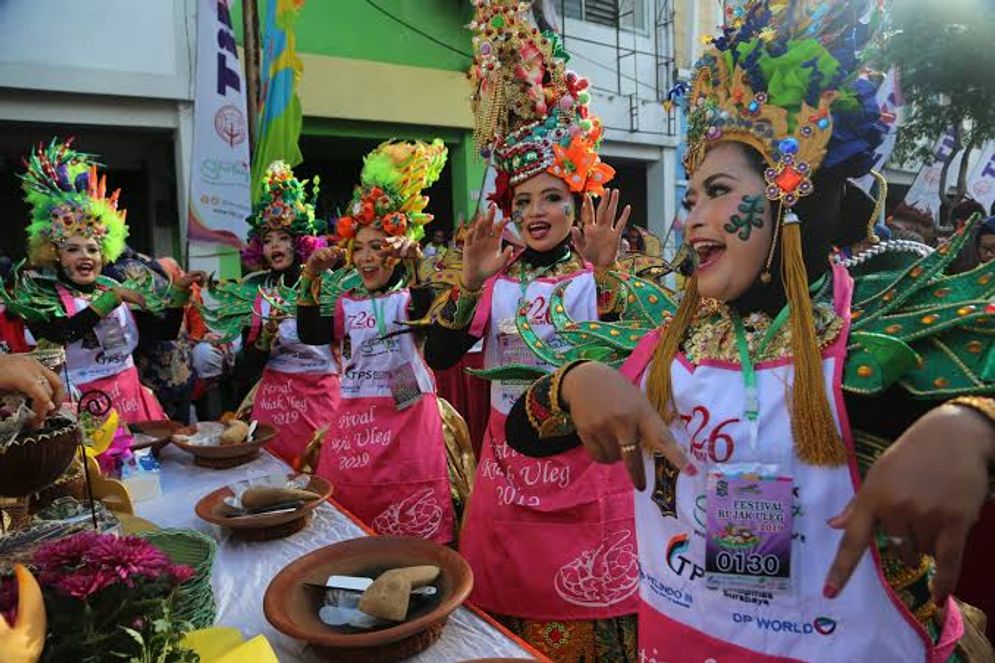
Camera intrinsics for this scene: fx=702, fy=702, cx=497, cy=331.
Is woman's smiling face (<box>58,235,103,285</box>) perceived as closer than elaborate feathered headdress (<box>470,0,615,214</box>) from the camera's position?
No

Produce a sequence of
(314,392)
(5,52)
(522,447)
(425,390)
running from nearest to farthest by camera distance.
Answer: (522,447)
(425,390)
(314,392)
(5,52)

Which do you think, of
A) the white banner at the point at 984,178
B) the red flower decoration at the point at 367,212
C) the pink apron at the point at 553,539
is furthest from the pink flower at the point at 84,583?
the white banner at the point at 984,178

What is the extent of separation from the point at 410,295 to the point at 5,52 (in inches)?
231

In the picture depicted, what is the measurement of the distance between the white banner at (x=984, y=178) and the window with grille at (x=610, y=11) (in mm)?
5861

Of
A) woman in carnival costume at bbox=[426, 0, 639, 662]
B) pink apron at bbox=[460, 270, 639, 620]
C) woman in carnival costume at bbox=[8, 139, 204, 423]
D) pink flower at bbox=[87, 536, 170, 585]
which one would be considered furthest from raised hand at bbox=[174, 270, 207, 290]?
pink flower at bbox=[87, 536, 170, 585]

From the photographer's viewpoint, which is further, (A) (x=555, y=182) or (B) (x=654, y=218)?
(B) (x=654, y=218)

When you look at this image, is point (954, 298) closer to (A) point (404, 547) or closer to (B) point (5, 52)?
(A) point (404, 547)

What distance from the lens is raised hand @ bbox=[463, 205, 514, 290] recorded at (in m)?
2.41

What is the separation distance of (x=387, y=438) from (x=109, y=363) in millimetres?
1979

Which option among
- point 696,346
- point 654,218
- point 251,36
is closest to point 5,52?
point 251,36

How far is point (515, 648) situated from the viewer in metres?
1.44

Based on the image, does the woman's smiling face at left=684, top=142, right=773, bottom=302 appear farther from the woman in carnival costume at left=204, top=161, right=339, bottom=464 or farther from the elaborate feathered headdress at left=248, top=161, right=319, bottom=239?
the elaborate feathered headdress at left=248, top=161, right=319, bottom=239

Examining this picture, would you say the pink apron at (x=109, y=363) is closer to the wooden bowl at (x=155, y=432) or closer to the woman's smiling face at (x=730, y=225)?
the wooden bowl at (x=155, y=432)

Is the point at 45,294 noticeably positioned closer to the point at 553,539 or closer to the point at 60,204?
the point at 60,204
